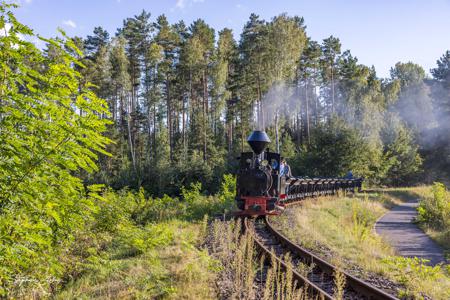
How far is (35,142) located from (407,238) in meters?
13.3

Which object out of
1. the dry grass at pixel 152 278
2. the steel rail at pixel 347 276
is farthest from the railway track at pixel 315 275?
the dry grass at pixel 152 278

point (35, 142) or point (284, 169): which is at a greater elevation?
point (35, 142)

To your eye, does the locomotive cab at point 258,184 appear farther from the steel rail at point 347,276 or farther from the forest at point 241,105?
the forest at point 241,105

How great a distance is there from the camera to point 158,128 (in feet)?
185

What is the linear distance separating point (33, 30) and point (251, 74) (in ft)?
119

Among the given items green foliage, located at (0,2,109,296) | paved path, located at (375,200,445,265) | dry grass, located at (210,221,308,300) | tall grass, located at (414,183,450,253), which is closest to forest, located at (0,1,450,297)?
green foliage, located at (0,2,109,296)

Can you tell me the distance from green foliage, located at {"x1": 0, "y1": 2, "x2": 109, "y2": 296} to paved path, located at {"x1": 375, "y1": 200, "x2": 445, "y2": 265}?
32.0 ft

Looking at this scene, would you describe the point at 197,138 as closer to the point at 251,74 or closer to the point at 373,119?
the point at 251,74

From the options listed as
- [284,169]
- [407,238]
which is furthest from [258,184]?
[407,238]

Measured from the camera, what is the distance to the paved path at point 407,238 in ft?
35.9

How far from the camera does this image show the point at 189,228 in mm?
10281

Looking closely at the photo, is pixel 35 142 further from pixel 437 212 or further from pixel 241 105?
pixel 241 105

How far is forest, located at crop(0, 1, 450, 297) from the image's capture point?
3.68 m

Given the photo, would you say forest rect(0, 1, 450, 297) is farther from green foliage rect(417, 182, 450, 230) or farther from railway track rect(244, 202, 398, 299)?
green foliage rect(417, 182, 450, 230)
